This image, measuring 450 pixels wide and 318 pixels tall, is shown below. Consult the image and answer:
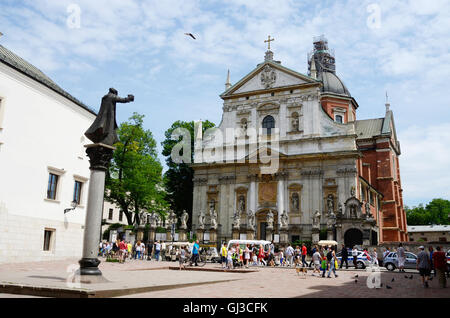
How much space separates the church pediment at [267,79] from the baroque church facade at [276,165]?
12cm

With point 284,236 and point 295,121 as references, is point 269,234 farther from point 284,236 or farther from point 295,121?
point 295,121

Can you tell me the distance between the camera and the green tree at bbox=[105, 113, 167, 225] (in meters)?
44.5

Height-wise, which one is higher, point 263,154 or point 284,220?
point 263,154

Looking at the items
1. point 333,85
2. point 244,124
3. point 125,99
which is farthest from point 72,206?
point 333,85

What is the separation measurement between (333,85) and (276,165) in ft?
62.3

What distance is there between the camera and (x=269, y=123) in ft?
153

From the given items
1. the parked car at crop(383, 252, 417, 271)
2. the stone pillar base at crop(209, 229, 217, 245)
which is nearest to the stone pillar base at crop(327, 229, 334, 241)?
the parked car at crop(383, 252, 417, 271)

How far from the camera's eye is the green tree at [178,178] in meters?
55.5

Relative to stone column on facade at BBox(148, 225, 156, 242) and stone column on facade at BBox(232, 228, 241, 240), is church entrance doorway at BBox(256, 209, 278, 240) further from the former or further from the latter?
stone column on facade at BBox(148, 225, 156, 242)

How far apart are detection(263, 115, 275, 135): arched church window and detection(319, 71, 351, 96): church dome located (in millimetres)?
12819

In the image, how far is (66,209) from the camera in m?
24.3

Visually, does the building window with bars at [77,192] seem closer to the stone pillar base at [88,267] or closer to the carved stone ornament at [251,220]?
the stone pillar base at [88,267]
